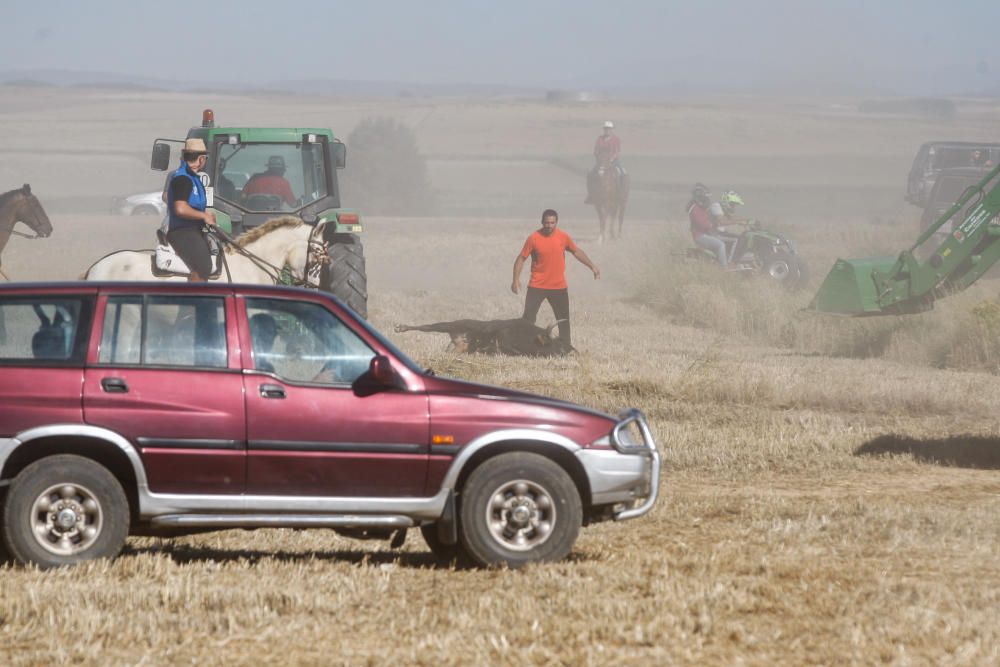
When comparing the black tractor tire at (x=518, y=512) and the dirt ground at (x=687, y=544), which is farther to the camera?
the black tractor tire at (x=518, y=512)

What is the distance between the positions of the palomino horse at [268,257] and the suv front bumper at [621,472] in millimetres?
6673

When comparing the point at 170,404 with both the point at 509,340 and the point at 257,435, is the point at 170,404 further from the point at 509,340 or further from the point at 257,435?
the point at 509,340

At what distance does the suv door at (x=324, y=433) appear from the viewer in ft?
25.3

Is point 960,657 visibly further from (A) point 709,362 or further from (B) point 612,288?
(B) point 612,288

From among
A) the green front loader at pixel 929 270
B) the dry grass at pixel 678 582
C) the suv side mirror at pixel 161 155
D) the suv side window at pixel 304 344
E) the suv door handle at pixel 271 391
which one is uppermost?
the suv side mirror at pixel 161 155

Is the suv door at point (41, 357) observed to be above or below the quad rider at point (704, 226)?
below

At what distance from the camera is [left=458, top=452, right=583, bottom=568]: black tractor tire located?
7871 millimetres

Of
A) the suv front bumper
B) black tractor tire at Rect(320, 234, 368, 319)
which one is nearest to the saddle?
black tractor tire at Rect(320, 234, 368, 319)

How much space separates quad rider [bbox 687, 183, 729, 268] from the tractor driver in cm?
1115

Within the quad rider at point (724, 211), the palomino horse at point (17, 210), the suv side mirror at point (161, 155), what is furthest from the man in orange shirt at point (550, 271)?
the quad rider at point (724, 211)

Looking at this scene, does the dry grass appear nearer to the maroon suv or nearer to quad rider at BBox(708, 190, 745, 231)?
the maroon suv

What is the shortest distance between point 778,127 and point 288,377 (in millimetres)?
108669

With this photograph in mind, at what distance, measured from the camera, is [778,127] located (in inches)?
4471

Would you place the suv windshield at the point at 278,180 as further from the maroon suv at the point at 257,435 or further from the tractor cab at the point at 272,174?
the maroon suv at the point at 257,435
